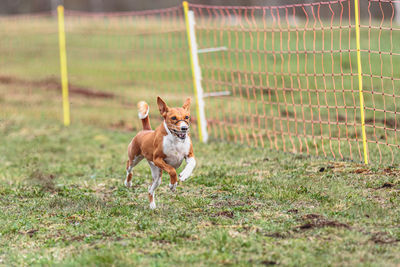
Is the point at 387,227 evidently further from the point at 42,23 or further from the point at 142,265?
the point at 42,23

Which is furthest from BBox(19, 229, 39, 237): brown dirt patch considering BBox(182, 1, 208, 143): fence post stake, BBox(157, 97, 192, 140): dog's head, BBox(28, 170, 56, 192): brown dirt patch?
BBox(182, 1, 208, 143): fence post stake

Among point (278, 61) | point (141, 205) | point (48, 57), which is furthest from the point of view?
point (48, 57)

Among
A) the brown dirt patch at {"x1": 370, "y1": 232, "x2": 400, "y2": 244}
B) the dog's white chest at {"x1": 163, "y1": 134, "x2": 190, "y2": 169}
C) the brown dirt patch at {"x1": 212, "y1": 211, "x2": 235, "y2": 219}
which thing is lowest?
the brown dirt patch at {"x1": 370, "y1": 232, "x2": 400, "y2": 244}

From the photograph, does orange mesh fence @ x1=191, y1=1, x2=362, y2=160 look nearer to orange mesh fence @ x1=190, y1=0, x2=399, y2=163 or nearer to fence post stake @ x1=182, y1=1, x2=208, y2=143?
orange mesh fence @ x1=190, y1=0, x2=399, y2=163

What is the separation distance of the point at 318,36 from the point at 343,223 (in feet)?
66.8

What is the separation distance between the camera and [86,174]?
1058 centimetres

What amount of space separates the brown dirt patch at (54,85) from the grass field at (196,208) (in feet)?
20.1

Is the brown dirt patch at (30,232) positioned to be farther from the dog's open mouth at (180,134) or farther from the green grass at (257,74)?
the green grass at (257,74)

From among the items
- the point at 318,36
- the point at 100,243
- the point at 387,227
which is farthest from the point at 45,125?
the point at 318,36

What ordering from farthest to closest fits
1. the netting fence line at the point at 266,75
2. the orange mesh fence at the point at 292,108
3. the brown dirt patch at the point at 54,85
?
the brown dirt patch at the point at 54,85 < the netting fence line at the point at 266,75 < the orange mesh fence at the point at 292,108

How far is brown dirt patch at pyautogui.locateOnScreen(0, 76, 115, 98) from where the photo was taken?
2116 cm

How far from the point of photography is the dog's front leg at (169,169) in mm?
6801

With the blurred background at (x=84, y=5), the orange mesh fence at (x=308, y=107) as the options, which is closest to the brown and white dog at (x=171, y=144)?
the orange mesh fence at (x=308, y=107)

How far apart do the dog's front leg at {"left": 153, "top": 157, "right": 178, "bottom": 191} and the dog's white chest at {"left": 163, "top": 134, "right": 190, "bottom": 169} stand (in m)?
0.09
